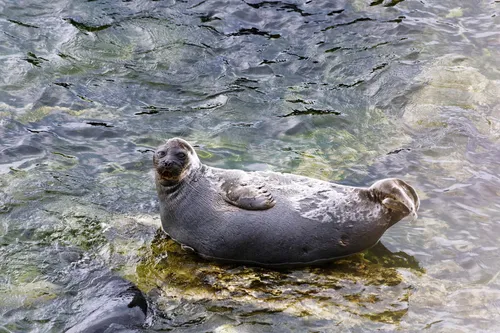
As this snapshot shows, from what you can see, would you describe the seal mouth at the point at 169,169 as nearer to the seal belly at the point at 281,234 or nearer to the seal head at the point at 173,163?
the seal head at the point at 173,163

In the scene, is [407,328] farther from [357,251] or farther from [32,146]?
[32,146]

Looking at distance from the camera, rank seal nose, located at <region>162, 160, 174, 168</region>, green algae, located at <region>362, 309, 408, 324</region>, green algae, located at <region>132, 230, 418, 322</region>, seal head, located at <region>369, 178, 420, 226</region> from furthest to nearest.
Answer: seal nose, located at <region>162, 160, 174, 168</region> < seal head, located at <region>369, 178, 420, 226</region> < green algae, located at <region>132, 230, 418, 322</region> < green algae, located at <region>362, 309, 408, 324</region>

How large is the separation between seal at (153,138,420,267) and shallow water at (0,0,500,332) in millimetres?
177

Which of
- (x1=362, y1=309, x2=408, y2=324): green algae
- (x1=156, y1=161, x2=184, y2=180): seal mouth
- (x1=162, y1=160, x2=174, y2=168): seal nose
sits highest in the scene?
(x1=162, y1=160, x2=174, y2=168): seal nose

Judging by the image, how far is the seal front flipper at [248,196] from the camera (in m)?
5.63

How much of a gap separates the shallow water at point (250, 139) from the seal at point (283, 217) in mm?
177

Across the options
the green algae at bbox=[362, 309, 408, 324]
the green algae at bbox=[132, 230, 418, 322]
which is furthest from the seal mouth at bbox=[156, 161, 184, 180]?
the green algae at bbox=[362, 309, 408, 324]

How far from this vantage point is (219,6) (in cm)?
1038

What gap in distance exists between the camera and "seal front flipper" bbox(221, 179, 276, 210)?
563cm

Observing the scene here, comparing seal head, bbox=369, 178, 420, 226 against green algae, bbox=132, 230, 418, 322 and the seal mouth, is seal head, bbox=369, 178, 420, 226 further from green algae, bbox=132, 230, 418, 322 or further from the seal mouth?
the seal mouth

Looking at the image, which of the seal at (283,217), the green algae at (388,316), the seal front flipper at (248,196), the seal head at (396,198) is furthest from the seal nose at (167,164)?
the green algae at (388,316)

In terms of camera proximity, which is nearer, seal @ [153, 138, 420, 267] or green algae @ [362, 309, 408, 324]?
green algae @ [362, 309, 408, 324]

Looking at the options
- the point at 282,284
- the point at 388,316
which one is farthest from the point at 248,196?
the point at 388,316

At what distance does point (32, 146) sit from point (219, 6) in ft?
13.7
